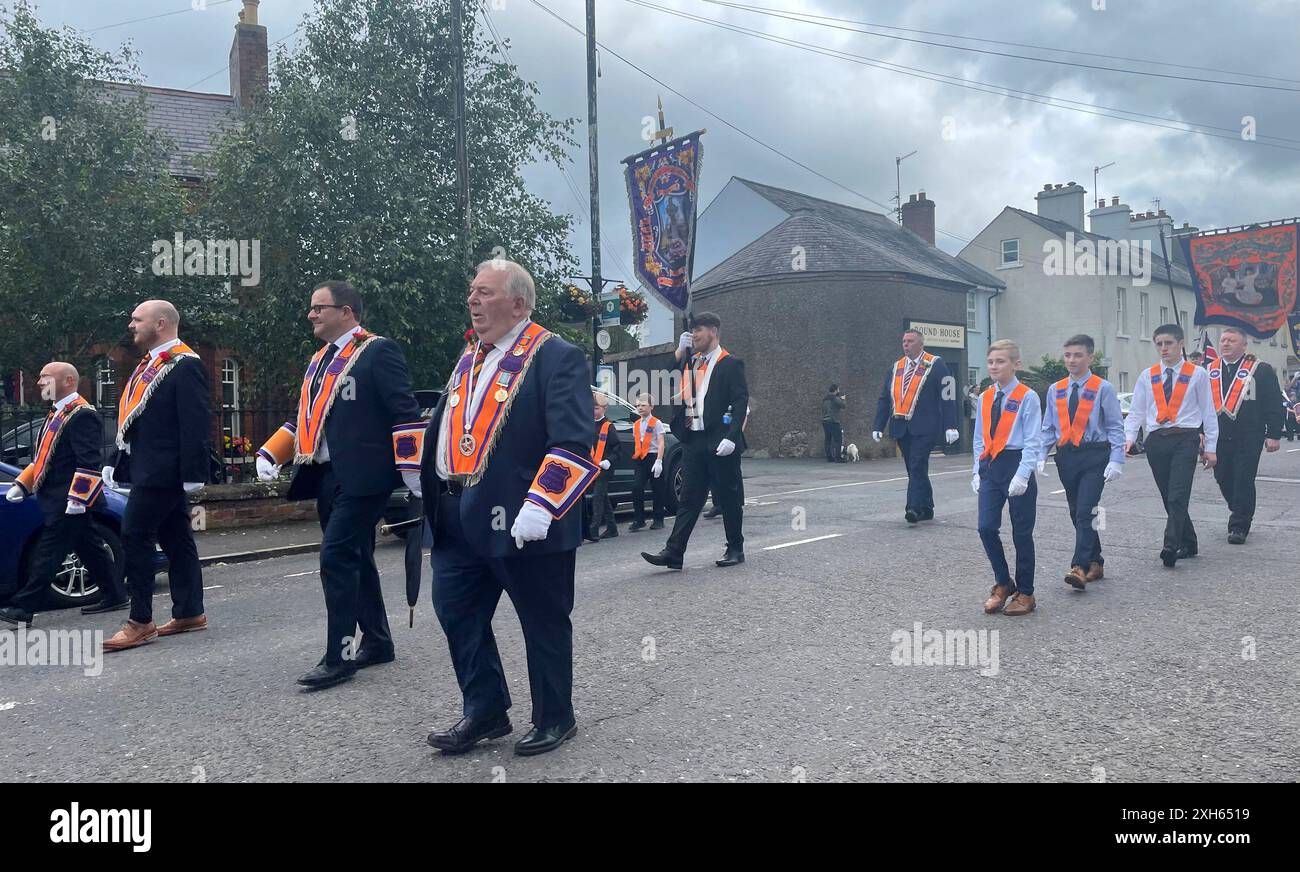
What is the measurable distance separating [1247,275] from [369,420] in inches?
463

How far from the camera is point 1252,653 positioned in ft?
17.2

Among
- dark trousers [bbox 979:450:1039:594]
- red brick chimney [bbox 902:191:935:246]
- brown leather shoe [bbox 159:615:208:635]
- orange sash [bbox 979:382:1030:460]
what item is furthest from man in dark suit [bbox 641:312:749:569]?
red brick chimney [bbox 902:191:935:246]

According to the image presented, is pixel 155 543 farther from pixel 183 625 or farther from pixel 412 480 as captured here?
pixel 412 480

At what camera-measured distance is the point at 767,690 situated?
4.70 meters

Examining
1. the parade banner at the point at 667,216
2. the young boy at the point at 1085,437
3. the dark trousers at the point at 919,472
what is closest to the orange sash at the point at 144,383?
the young boy at the point at 1085,437

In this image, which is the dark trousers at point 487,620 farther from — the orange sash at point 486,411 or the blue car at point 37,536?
the blue car at point 37,536

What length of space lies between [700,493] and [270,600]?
350 cm

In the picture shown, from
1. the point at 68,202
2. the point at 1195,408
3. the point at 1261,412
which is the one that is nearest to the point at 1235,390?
the point at 1261,412

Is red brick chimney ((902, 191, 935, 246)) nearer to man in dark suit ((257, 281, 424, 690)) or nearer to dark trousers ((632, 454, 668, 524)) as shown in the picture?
dark trousers ((632, 454, 668, 524))

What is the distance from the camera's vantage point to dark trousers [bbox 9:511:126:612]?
6895 millimetres

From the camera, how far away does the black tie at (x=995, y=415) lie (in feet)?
21.7

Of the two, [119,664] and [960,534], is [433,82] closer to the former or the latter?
[960,534]
